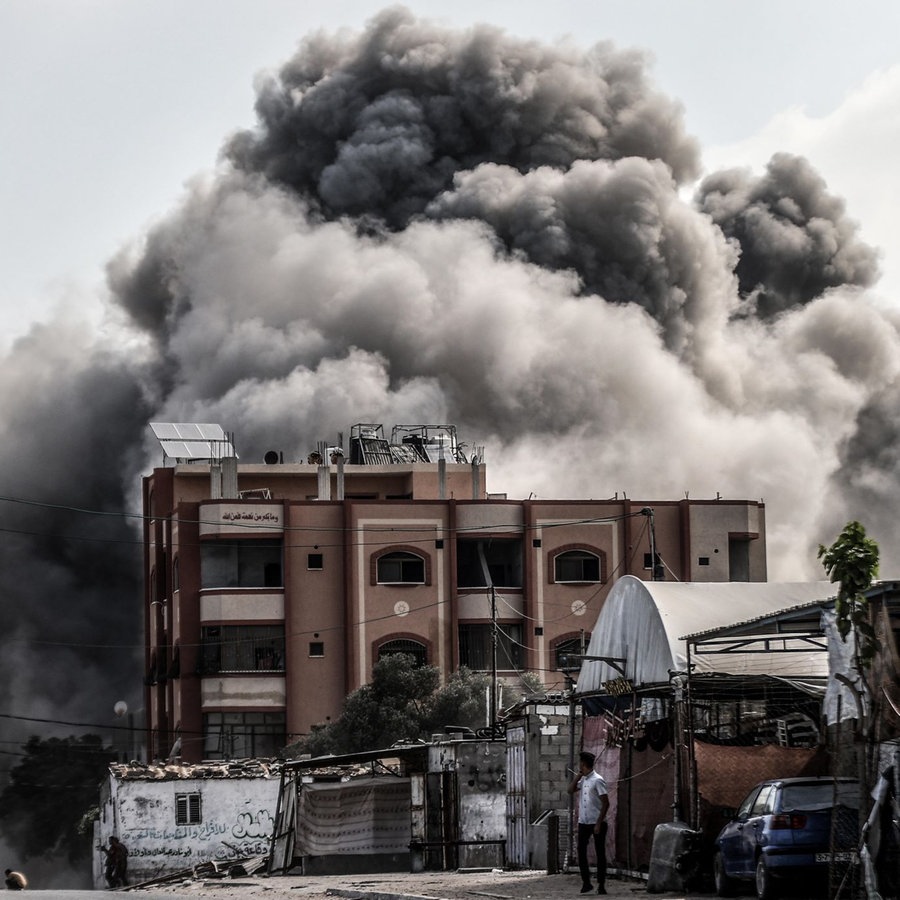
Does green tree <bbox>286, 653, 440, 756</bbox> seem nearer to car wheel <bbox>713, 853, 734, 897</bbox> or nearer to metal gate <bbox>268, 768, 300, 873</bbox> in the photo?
metal gate <bbox>268, 768, 300, 873</bbox>

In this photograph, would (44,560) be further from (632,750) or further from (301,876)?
(632,750)

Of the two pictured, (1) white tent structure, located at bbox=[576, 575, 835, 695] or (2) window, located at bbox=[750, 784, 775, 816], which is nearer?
(2) window, located at bbox=[750, 784, 775, 816]

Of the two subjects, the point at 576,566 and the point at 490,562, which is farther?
the point at 490,562

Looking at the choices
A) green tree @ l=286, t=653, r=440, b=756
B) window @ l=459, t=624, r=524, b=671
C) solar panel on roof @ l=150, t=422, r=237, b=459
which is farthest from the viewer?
solar panel on roof @ l=150, t=422, r=237, b=459

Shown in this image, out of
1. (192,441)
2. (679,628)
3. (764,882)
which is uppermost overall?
(192,441)

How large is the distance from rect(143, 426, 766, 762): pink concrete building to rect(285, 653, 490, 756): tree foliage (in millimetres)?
4141

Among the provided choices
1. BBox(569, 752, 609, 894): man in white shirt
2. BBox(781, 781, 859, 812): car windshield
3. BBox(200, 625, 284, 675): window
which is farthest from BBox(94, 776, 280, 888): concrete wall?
BBox(781, 781, 859, 812): car windshield

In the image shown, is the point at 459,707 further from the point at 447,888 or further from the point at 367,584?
the point at 447,888

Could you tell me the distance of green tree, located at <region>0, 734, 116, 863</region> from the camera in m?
84.6

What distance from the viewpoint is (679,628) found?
2852 cm

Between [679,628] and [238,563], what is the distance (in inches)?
1908

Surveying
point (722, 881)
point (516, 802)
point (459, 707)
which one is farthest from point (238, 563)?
point (722, 881)

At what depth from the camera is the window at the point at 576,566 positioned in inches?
3039

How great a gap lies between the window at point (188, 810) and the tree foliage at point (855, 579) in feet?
134
